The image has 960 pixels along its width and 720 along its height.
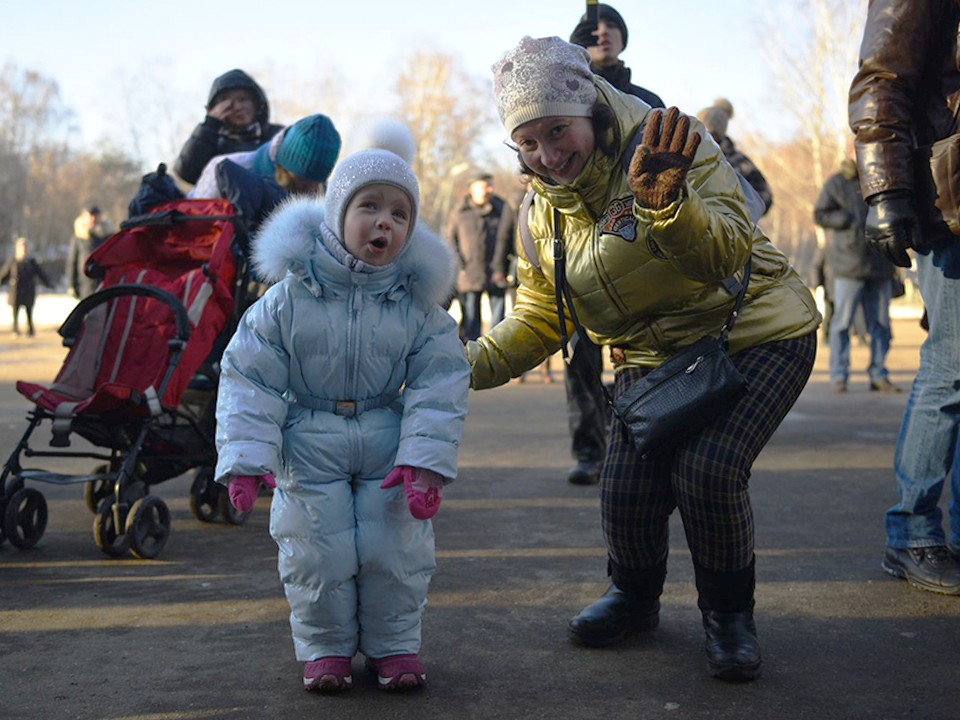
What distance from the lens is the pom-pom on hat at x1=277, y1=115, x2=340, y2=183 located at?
5352mm

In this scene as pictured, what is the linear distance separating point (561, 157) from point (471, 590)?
163cm

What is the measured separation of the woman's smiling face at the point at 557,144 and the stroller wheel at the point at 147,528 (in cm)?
218

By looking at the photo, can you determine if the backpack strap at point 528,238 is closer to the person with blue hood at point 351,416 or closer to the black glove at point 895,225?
the person with blue hood at point 351,416

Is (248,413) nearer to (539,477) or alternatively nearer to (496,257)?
(539,477)

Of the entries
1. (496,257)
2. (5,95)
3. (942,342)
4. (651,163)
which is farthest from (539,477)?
(5,95)

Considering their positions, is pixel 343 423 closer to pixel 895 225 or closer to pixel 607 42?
pixel 895 225

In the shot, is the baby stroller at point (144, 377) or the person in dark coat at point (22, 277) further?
the person in dark coat at point (22, 277)

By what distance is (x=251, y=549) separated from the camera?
15.3 ft

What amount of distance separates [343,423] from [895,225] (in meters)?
2.02

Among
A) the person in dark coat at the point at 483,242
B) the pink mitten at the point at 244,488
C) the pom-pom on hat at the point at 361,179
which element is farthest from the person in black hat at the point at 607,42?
the person in dark coat at the point at 483,242

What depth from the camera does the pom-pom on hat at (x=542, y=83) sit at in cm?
309

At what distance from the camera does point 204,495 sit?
522cm

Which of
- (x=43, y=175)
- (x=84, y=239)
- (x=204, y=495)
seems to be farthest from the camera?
(x=43, y=175)

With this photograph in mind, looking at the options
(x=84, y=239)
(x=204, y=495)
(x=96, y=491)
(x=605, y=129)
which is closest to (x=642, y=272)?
(x=605, y=129)
